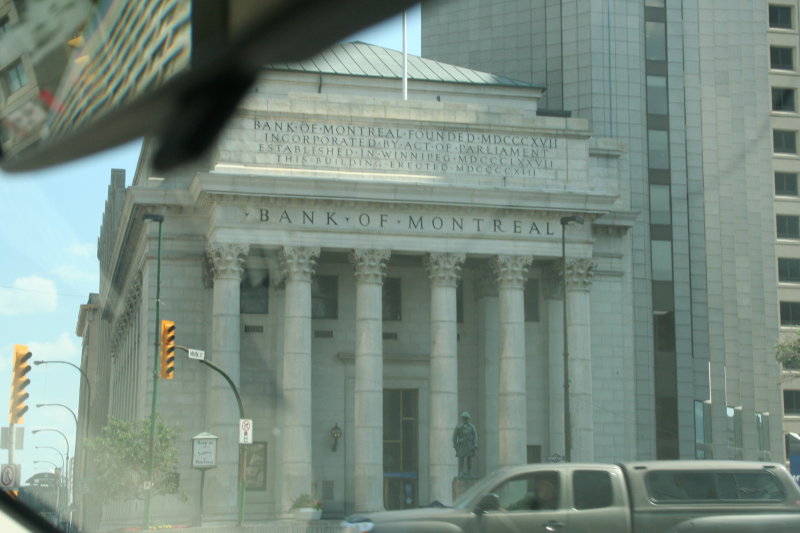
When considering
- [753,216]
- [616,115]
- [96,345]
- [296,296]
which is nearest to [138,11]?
[296,296]

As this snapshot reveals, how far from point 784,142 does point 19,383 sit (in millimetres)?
69436

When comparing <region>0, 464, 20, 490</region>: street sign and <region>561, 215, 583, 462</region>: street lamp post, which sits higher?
<region>561, 215, 583, 462</region>: street lamp post

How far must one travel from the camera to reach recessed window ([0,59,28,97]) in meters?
4.85

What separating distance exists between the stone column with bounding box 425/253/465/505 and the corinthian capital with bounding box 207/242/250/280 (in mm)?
7817

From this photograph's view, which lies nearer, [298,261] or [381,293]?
[298,261]

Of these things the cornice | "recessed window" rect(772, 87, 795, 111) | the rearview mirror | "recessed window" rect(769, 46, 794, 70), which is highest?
"recessed window" rect(769, 46, 794, 70)

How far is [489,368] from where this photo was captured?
171ft

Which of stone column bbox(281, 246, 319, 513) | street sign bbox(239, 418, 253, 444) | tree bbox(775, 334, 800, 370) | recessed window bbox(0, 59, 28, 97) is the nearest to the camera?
recessed window bbox(0, 59, 28, 97)

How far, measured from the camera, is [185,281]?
50156 millimetres

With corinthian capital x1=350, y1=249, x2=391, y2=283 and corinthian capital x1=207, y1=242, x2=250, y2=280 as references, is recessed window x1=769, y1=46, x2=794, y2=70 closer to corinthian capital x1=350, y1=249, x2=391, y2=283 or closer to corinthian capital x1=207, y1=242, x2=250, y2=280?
corinthian capital x1=350, y1=249, x2=391, y2=283

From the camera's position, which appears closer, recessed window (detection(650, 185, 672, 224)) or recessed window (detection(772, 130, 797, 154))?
recessed window (detection(650, 185, 672, 224))

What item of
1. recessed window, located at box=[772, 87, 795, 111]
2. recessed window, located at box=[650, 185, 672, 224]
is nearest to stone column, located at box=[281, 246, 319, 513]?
recessed window, located at box=[650, 185, 672, 224]

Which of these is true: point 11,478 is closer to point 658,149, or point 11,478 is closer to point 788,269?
point 658,149

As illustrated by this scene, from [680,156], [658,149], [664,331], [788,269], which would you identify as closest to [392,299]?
[664,331]
